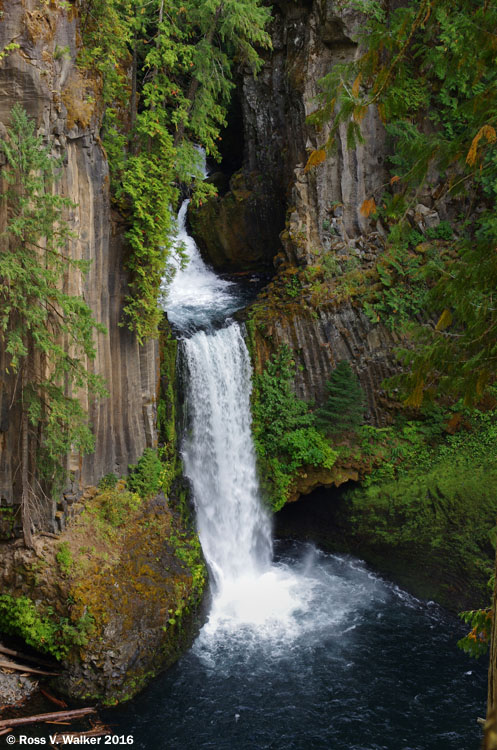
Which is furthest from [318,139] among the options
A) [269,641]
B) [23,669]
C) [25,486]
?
[23,669]

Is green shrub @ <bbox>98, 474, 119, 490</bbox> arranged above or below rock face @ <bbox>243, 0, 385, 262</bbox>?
below

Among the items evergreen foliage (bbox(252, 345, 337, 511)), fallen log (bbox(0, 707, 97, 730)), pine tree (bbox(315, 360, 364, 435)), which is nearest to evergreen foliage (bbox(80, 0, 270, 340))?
evergreen foliage (bbox(252, 345, 337, 511))

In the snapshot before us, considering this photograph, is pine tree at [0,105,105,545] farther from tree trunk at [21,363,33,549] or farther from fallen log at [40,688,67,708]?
fallen log at [40,688,67,708]

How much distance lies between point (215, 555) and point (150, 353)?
17.0 ft

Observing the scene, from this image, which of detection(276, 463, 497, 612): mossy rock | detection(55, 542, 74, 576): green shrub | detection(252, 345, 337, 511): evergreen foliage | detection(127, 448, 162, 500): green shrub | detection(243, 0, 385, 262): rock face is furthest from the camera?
detection(243, 0, 385, 262): rock face

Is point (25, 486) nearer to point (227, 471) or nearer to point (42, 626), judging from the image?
point (42, 626)

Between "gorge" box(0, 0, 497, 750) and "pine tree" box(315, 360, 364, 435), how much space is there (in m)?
0.06

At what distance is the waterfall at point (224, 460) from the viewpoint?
13664 millimetres

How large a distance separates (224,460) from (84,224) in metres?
6.70

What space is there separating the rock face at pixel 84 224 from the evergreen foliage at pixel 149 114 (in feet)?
1.57

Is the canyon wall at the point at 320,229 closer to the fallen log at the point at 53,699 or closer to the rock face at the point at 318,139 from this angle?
the rock face at the point at 318,139

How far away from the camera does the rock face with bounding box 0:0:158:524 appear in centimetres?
921

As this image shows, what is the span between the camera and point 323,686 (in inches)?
402

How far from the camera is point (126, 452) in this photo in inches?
483
